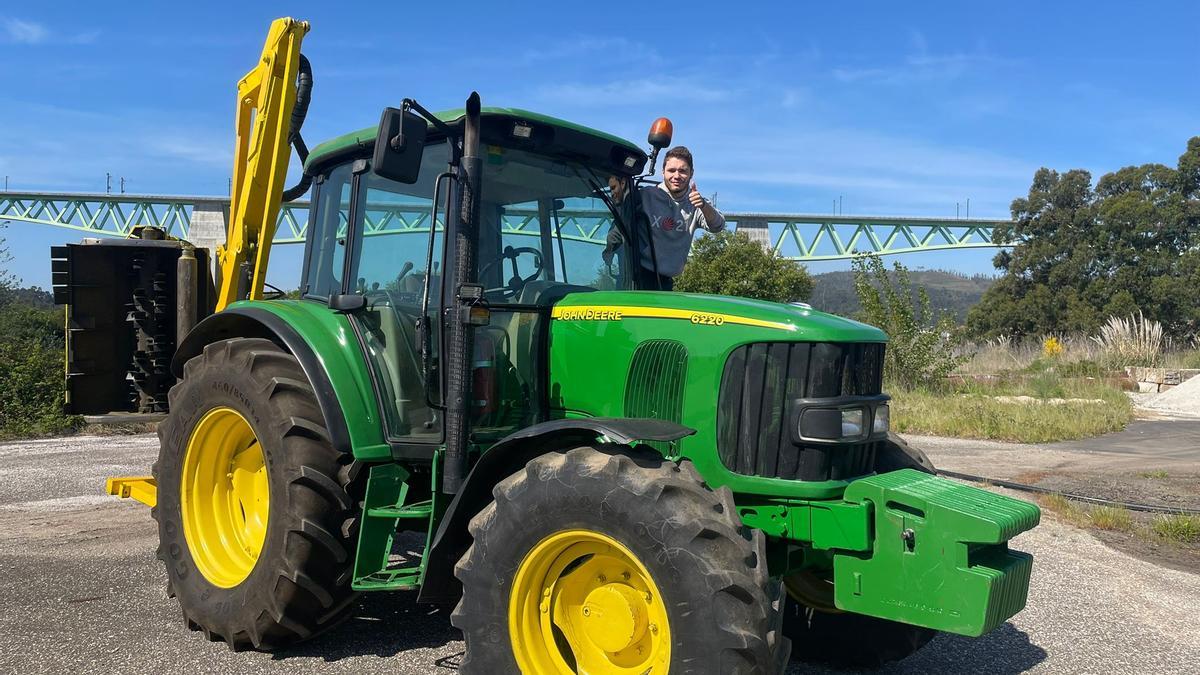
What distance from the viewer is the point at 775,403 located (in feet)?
11.2

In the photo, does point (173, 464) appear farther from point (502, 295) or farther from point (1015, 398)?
point (1015, 398)

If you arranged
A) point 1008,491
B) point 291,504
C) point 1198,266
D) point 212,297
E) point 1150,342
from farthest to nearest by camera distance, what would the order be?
point 1198,266 < point 1150,342 < point 1008,491 < point 212,297 < point 291,504

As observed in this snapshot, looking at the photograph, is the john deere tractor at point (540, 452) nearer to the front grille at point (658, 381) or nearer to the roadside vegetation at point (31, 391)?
the front grille at point (658, 381)

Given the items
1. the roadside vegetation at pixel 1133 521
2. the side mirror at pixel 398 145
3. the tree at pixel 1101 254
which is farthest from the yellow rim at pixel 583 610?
the tree at pixel 1101 254

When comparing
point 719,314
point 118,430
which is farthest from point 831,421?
point 118,430

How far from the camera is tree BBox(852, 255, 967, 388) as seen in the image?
1666cm

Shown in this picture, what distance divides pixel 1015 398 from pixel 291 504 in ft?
51.4

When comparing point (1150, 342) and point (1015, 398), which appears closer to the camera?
point (1015, 398)

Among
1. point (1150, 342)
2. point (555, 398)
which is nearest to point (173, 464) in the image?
point (555, 398)

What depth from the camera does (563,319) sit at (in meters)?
4.03

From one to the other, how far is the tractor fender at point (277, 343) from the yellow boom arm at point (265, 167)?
59 cm

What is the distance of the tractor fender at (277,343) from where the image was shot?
3998 mm

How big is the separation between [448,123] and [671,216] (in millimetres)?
1363

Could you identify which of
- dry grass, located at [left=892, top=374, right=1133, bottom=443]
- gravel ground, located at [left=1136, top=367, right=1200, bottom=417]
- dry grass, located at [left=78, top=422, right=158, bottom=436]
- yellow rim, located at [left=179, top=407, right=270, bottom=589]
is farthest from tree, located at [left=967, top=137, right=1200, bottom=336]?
yellow rim, located at [left=179, top=407, right=270, bottom=589]
